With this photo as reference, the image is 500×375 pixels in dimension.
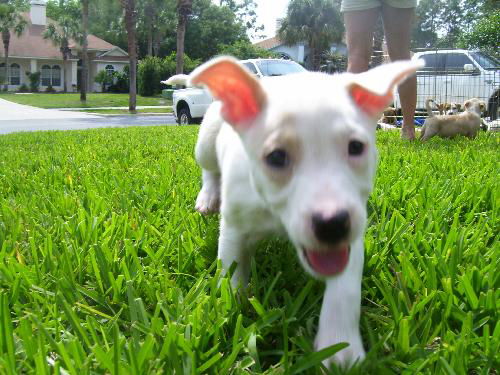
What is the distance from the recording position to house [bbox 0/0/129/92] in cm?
5778

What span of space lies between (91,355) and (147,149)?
4.58 metres

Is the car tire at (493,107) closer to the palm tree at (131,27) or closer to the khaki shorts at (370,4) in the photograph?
the khaki shorts at (370,4)

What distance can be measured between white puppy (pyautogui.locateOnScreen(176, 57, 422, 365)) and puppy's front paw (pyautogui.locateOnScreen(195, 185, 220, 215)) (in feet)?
3.30

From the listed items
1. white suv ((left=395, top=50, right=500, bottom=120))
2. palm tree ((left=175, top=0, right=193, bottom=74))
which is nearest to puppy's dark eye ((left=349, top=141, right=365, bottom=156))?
white suv ((left=395, top=50, right=500, bottom=120))

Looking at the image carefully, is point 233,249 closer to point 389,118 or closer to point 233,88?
point 233,88

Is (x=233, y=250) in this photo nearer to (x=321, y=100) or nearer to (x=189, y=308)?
(x=189, y=308)

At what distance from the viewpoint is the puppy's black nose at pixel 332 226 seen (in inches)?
53.2

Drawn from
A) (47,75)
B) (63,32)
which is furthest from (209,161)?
(47,75)

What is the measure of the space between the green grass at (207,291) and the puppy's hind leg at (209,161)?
3.3 inches

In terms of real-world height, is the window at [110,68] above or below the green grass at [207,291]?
above

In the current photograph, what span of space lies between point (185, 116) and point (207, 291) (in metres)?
13.2

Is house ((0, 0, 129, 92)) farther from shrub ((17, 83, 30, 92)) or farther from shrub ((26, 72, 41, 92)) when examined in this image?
shrub ((26, 72, 41, 92))

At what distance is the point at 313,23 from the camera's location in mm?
51219

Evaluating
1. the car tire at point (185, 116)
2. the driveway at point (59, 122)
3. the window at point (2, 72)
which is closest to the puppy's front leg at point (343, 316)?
the car tire at point (185, 116)
